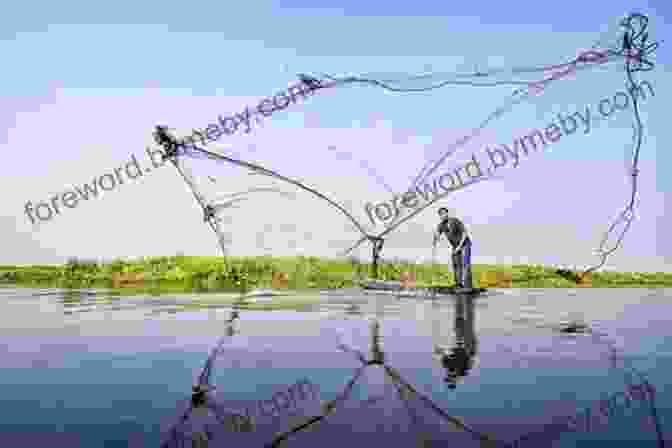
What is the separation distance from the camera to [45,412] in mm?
5812

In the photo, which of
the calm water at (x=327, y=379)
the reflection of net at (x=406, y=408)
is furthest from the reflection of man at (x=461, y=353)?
the reflection of net at (x=406, y=408)

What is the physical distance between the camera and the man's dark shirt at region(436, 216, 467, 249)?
21828mm

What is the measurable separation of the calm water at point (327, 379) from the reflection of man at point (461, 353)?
37 mm

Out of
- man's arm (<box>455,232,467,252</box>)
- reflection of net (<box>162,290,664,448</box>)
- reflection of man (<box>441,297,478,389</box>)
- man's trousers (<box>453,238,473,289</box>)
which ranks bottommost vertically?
reflection of net (<box>162,290,664,448</box>)

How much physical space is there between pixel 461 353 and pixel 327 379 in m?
2.76

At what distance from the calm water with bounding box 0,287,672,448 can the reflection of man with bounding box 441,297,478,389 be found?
4cm

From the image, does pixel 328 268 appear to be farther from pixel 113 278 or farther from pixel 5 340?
pixel 5 340

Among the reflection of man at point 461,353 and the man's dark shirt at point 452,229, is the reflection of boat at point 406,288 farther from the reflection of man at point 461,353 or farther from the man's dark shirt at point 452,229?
the reflection of man at point 461,353

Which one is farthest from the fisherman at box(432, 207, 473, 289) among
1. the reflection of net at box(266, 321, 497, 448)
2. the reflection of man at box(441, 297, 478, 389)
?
the reflection of net at box(266, 321, 497, 448)

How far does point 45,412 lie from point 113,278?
3806 cm

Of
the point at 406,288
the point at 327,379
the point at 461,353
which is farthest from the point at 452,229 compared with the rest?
the point at 327,379

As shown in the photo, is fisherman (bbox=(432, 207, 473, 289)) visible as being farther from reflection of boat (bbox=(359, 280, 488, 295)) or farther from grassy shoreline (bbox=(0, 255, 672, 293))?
grassy shoreline (bbox=(0, 255, 672, 293))

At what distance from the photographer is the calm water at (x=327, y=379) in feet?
16.5

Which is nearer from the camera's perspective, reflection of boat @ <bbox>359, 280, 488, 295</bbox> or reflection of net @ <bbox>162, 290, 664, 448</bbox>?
reflection of net @ <bbox>162, 290, 664, 448</bbox>
